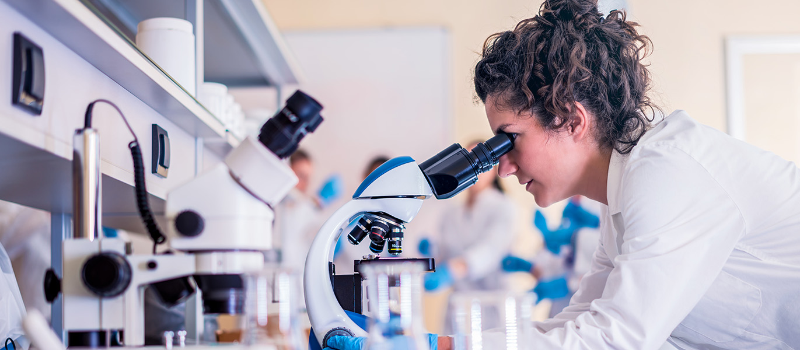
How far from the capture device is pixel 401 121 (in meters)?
3.71

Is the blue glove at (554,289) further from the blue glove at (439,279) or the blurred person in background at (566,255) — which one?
the blue glove at (439,279)

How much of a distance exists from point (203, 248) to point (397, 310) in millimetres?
223

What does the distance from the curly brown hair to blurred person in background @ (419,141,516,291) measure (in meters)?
1.81

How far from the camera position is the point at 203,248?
2.09 ft

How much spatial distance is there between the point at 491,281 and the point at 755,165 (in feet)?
7.31

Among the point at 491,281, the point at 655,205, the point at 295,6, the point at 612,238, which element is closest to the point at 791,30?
the point at 491,281

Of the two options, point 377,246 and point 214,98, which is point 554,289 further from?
point 377,246

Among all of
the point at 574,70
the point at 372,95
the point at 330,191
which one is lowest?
the point at 330,191

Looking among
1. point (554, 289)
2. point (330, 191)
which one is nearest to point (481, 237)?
point (554, 289)

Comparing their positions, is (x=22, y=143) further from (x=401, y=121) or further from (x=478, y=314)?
(x=401, y=121)

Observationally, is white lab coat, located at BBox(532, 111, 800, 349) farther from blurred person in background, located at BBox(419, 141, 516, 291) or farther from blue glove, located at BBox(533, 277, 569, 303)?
blurred person in background, located at BBox(419, 141, 516, 291)

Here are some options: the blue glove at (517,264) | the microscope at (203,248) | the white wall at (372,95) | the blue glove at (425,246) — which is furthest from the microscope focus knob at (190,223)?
the white wall at (372,95)

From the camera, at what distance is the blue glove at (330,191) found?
346cm

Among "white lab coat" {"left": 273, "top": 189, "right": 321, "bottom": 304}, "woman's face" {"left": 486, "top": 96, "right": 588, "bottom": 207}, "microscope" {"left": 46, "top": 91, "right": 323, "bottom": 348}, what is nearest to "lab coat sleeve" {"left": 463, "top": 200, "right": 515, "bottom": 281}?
"white lab coat" {"left": 273, "top": 189, "right": 321, "bottom": 304}
